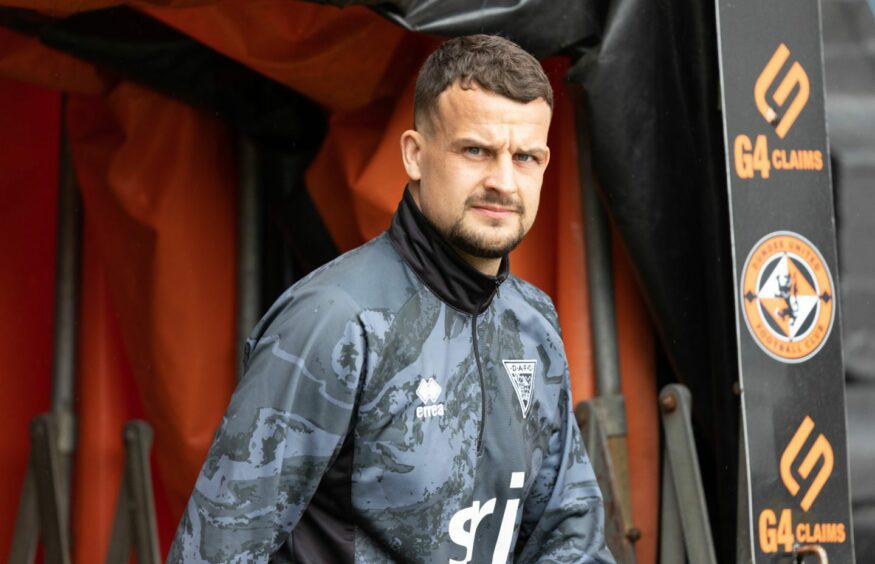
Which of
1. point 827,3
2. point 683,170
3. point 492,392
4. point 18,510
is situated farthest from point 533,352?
point 18,510

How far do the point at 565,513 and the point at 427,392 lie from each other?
0.29 metres

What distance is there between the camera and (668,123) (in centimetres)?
274

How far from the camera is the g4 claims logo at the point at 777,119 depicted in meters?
2.59

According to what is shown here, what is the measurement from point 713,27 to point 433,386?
1213mm

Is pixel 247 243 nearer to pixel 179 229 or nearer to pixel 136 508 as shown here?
pixel 179 229

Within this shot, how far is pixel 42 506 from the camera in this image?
3.05 meters

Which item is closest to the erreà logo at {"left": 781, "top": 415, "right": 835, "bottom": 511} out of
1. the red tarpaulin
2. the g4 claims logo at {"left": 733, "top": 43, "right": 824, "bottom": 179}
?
the red tarpaulin

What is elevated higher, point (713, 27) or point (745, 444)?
point (713, 27)

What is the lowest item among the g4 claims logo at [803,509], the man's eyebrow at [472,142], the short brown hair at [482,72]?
the g4 claims logo at [803,509]

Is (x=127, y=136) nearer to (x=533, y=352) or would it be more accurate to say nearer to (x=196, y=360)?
(x=196, y=360)

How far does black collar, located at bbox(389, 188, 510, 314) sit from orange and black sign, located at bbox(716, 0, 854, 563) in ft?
2.78

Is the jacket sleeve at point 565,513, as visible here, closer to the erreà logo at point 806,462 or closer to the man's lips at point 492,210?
the man's lips at point 492,210

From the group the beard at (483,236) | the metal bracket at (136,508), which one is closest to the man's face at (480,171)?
the beard at (483,236)

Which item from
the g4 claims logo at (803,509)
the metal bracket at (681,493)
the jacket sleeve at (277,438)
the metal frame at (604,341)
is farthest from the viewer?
the metal frame at (604,341)
